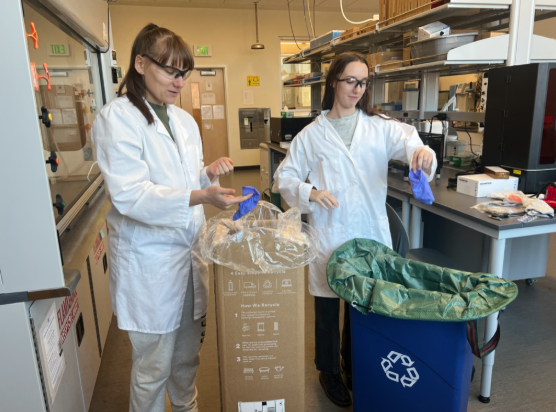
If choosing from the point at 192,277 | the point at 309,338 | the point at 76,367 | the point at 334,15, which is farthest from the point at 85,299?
the point at 334,15

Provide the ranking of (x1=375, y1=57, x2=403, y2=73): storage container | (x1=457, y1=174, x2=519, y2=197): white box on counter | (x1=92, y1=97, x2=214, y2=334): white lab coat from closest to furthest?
(x1=92, y1=97, x2=214, y2=334): white lab coat, (x1=457, y1=174, x2=519, y2=197): white box on counter, (x1=375, y1=57, x2=403, y2=73): storage container

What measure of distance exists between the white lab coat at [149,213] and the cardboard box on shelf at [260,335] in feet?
0.52

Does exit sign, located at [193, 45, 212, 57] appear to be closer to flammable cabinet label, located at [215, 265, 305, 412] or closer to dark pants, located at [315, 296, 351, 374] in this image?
dark pants, located at [315, 296, 351, 374]

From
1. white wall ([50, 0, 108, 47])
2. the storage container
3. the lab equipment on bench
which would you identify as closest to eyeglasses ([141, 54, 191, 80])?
white wall ([50, 0, 108, 47])

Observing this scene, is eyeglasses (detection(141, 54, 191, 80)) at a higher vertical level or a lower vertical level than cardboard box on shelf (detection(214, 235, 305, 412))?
higher

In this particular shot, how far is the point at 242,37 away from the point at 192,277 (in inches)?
268

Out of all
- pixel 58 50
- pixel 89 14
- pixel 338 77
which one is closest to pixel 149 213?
pixel 338 77

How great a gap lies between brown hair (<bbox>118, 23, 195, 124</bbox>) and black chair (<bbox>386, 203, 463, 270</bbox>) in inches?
43.4

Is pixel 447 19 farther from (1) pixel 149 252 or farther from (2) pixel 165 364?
(2) pixel 165 364

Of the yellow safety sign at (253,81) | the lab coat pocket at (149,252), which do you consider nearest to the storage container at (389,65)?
the lab coat pocket at (149,252)

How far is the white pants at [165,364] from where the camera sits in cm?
130

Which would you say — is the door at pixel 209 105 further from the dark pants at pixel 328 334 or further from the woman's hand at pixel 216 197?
the woman's hand at pixel 216 197

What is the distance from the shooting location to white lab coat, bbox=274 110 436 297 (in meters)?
1.60

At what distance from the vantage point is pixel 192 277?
4.57 feet
